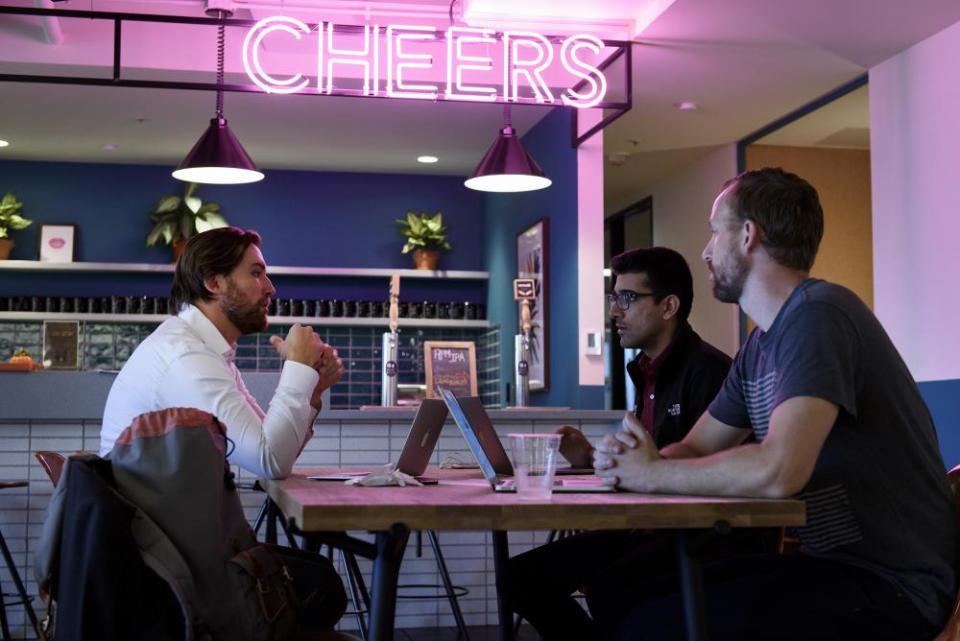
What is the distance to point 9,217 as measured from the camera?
317 inches

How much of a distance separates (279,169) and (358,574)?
5.41m

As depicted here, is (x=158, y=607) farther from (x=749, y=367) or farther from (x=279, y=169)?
(x=279, y=169)

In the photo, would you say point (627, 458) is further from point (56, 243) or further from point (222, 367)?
point (56, 243)

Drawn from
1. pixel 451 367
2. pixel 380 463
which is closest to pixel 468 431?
pixel 380 463

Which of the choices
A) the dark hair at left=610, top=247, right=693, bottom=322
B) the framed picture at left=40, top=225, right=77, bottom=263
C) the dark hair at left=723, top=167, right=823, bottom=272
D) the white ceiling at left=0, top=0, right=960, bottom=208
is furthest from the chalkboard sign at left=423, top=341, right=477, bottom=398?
the dark hair at left=723, top=167, right=823, bottom=272

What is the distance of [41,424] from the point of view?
4.60 m

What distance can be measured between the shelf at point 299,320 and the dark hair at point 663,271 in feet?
16.9

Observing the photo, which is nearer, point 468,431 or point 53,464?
point 468,431

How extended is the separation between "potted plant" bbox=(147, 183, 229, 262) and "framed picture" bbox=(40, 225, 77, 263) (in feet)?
1.85

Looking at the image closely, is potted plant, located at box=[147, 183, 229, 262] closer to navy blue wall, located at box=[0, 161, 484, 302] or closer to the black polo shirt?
navy blue wall, located at box=[0, 161, 484, 302]

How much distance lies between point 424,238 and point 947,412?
428 centimetres

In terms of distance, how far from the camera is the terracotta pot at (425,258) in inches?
337

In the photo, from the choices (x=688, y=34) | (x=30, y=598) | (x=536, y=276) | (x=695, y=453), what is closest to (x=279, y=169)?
(x=536, y=276)

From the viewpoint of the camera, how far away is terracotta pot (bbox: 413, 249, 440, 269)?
28.1 feet
